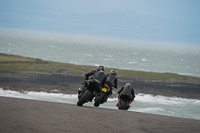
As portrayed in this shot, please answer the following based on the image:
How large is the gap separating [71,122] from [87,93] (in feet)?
13.1

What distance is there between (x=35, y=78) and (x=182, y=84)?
29058 millimetres

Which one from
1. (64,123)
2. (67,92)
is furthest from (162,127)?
(67,92)

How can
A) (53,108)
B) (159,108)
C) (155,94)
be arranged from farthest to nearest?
1. (155,94)
2. (159,108)
3. (53,108)

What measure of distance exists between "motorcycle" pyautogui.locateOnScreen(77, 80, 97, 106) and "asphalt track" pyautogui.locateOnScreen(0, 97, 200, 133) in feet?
5.13

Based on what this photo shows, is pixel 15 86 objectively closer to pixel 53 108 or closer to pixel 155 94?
pixel 155 94

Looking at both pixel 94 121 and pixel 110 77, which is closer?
pixel 94 121

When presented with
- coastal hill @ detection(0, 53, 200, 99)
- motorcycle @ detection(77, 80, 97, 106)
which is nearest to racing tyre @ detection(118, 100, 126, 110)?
motorcycle @ detection(77, 80, 97, 106)

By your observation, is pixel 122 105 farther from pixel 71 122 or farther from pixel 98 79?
pixel 71 122

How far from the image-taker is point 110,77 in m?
15.4

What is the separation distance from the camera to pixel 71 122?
9.06 metres

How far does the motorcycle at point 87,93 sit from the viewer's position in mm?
12938

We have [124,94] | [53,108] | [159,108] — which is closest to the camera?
[53,108]

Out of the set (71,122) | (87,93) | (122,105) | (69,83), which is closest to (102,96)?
(122,105)

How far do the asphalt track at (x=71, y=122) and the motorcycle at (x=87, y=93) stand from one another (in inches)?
61.6
